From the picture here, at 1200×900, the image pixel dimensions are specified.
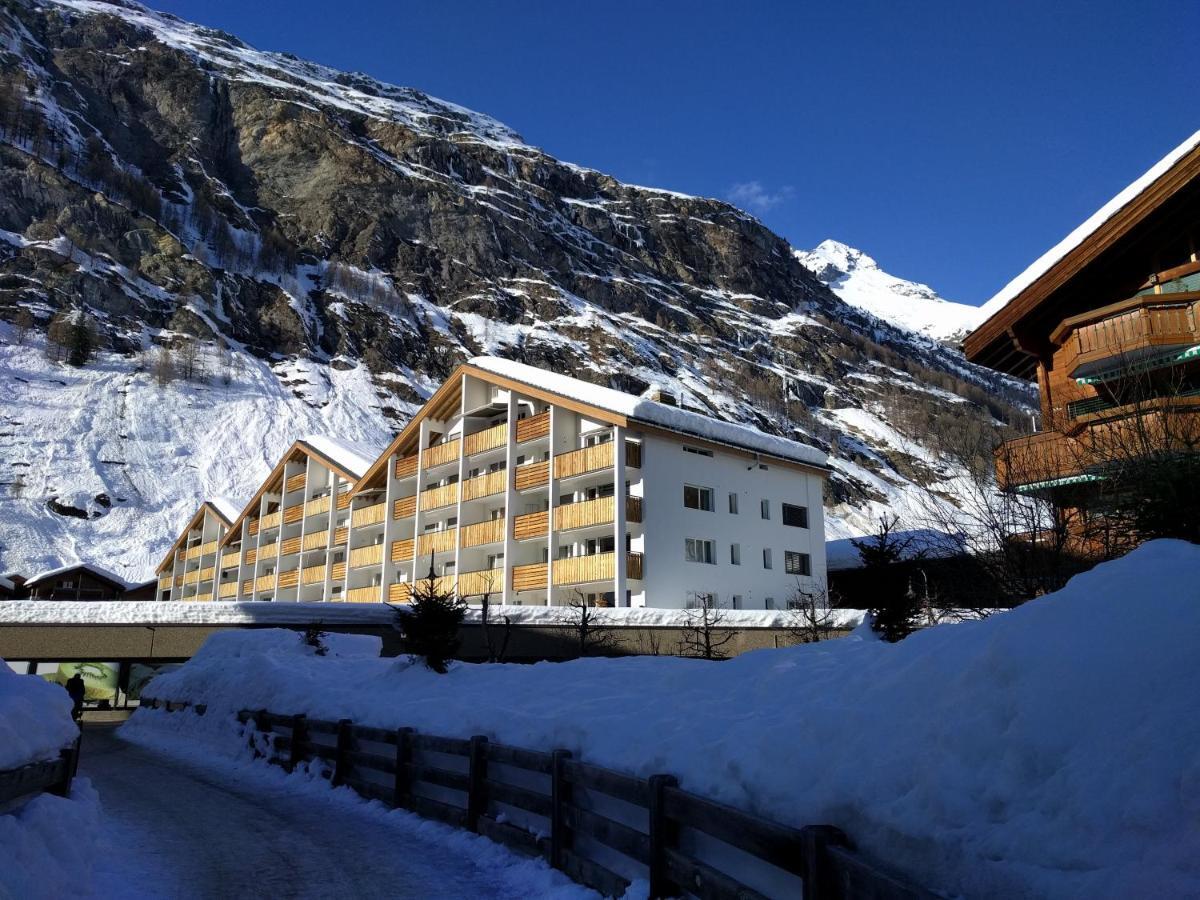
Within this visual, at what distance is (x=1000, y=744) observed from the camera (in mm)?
4227

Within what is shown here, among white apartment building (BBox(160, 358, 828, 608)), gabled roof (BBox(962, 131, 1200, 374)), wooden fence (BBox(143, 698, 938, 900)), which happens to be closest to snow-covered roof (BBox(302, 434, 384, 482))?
white apartment building (BBox(160, 358, 828, 608))

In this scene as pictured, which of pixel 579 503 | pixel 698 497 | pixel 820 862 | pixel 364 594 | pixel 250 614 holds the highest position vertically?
pixel 698 497

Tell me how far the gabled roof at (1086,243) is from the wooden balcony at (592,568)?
13823 millimetres

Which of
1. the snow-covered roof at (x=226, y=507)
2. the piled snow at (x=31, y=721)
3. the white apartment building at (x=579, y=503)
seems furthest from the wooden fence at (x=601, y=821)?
the snow-covered roof at (x=226, y=507)

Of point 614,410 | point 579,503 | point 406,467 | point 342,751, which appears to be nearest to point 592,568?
point 579,503

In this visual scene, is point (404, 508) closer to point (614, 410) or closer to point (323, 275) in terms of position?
point (614, 410)

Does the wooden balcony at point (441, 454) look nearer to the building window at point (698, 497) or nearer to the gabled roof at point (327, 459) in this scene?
the gabled roof at point (327, 459)

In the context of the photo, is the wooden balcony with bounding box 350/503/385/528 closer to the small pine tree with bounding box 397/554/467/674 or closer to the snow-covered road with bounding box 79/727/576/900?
the small pine tree with bounding box 397/554/467/674

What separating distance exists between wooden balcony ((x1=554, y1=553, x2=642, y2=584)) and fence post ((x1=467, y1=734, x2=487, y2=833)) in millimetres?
23705

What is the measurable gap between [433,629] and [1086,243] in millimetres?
18370

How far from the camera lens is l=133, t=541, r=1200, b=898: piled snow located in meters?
3.52

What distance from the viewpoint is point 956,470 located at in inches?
599

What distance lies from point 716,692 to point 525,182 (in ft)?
587

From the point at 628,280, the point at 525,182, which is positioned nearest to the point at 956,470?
the point at 628,280
